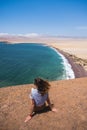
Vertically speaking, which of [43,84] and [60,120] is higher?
[43,84]

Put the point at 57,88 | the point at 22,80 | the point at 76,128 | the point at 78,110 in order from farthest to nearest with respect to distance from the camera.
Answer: the point at 22,80
the point at 57,88
the point at 78,110
the point at 76,128

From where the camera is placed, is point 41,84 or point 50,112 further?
point 50,112

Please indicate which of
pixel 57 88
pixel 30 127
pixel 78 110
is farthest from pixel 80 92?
pixel 30 127

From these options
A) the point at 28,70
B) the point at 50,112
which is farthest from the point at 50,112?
the point at 28,70

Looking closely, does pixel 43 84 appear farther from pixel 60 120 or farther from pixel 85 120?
pixel 85 120

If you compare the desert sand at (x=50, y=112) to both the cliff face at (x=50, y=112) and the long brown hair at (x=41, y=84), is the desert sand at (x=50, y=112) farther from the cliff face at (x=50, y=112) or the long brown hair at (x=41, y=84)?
the long brown hair at (x=41, y=84)

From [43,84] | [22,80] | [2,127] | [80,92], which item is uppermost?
[43,84]

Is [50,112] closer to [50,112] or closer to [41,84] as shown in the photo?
[50,112]

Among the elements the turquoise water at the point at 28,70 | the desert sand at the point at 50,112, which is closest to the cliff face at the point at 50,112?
the desert sand at the point at 50,112
